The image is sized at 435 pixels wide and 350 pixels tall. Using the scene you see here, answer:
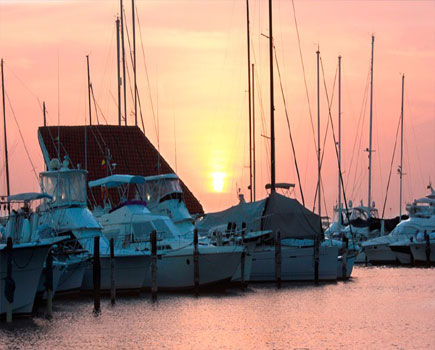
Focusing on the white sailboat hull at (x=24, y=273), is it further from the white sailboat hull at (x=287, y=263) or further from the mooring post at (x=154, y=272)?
the white sailboat hull at (x=287, y=263)

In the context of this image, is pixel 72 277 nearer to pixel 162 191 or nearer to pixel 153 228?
pixel 153 228

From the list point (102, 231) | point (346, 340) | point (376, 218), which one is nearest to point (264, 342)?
point (346, 340)

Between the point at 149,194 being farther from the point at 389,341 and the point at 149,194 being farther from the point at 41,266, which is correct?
the point at 389,341

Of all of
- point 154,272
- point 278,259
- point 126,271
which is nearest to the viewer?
point 154,272

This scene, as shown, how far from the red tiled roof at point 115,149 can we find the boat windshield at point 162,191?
821 inches

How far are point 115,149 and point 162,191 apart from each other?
75.8 feet

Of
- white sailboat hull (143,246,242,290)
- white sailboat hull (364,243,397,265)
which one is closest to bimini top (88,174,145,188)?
white sailboat hull (143,246,242,290)

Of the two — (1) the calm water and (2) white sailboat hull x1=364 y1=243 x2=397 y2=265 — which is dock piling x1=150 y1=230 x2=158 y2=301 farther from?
(2) white sailboat hull x1=364 y1=243 x2=397 y2=265

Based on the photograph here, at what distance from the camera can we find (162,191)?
4953 centimetres

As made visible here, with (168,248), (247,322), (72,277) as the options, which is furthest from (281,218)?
(247,322)

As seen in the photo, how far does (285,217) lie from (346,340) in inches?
678

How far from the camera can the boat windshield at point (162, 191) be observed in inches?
1944

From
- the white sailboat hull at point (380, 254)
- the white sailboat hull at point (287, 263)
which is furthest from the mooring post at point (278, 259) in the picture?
the white sailboat hull at point (380, 254)

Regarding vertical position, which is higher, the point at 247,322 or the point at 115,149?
the point at 115,149
